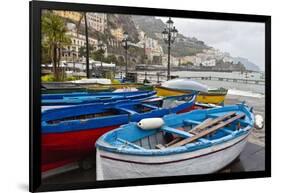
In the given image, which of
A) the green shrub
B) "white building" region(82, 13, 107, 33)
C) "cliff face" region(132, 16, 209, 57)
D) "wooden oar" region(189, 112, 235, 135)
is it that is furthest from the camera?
"wooden oar" region(189, 112, 235, 135)

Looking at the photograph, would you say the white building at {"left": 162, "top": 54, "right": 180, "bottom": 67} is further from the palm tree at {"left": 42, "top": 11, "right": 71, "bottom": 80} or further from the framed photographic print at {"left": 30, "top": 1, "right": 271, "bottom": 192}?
the palm tree at {"left": 42, "top": 11, "right": 71, "bottom": 80}

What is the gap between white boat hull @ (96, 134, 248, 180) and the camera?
2.73 meters

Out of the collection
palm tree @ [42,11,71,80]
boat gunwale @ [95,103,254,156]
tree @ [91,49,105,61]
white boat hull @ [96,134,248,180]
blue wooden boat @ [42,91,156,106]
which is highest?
palm tree @ [42,11,71,80]

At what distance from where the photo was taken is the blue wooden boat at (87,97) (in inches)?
104

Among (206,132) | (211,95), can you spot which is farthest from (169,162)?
(211,95)

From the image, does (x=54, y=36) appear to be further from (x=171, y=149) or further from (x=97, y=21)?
(x=171, y=149)

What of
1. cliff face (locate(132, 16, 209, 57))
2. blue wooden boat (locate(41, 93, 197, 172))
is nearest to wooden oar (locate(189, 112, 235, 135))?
blue wooden boat (locate(41, 93, 197, 172))

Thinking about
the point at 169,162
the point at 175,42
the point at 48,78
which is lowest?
the point at 169,162

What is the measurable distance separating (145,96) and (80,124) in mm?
474

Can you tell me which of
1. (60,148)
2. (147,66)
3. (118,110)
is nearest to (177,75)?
(147,66)

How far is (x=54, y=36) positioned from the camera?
2.63 m

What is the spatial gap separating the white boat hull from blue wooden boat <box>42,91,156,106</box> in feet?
1.09

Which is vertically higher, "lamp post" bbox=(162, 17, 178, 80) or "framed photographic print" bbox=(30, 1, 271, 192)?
"lamp post" bbox=(162, 17, 178, 80)

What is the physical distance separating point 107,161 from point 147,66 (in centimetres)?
67
